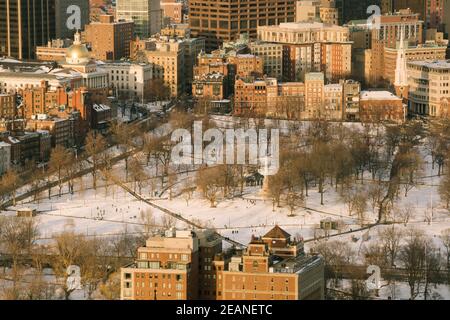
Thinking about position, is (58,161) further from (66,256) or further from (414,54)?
(414,54)

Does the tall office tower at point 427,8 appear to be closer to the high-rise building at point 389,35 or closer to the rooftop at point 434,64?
the high-rise building at point 389,35

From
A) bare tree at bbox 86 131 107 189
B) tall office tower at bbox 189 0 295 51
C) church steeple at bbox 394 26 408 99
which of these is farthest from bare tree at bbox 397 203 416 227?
tall office tower at bbox 189 0 295 51

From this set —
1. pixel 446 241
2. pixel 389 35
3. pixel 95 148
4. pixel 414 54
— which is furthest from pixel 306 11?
pixel 446 241

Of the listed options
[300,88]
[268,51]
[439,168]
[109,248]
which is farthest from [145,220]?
Answer: [268,51]

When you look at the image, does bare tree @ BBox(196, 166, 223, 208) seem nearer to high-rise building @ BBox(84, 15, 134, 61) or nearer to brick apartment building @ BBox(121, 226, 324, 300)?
brick apartment building @ BBox(121, 226, 324, 300)

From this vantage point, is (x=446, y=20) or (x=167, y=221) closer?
(x=167, y=221)

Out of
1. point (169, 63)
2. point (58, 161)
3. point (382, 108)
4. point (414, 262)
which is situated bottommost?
point (414, 262)

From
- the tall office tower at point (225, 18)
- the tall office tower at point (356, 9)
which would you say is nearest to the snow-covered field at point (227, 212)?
the tall office tower at point (225, 18)

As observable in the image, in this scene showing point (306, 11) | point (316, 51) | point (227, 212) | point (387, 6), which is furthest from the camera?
point (387, 6)
